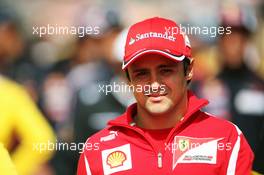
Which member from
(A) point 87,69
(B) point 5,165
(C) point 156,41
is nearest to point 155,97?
(C) point 156,41

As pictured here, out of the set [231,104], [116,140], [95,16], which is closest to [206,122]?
[116,140]

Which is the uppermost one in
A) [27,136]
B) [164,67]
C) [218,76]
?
[164,67]

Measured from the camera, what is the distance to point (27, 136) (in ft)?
9.07

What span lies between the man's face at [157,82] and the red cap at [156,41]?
2 centimetres

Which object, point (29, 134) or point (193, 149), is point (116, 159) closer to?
point (193, 149)

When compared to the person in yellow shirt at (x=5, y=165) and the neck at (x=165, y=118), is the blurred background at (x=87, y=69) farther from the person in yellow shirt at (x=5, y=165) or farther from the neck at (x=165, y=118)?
the neck at (x=165, y=118)

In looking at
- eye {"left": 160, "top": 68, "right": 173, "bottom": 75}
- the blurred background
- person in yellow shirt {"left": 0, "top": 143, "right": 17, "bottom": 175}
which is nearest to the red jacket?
eye {"left": 160, "top": 68, "right": 173, "bottom": 75}

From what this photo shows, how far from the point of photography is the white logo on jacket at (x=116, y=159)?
195 cm

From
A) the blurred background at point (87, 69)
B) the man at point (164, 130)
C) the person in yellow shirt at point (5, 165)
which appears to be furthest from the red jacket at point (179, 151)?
the blurred background at point (87, 69)

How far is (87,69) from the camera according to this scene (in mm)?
2842

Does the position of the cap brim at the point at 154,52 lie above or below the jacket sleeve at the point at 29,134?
above

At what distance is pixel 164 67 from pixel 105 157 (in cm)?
32

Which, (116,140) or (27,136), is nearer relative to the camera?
(116,140)

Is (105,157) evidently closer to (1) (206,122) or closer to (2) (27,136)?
(1) (206,122)
